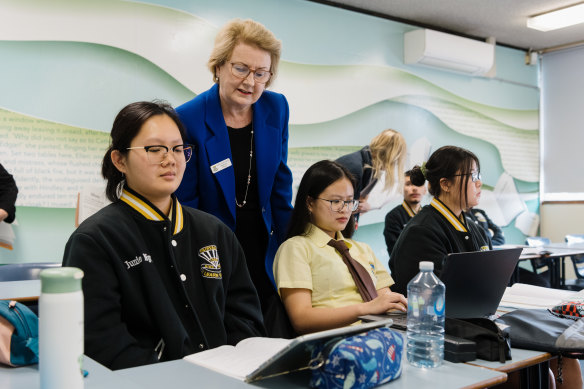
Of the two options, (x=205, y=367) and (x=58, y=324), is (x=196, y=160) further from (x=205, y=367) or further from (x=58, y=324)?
(x=58, y=324)

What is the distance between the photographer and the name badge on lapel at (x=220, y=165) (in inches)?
80.1

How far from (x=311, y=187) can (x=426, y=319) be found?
857 millimetres

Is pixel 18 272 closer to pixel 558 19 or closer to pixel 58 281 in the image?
pixel 58 281

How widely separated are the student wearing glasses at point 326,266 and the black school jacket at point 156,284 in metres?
0.28

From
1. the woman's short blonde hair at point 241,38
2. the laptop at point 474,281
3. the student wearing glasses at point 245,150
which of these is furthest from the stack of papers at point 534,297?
the woman's short blonde hair at point 241,38

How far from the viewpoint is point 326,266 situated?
2.01 metres

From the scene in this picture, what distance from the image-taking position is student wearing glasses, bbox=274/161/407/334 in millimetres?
1870

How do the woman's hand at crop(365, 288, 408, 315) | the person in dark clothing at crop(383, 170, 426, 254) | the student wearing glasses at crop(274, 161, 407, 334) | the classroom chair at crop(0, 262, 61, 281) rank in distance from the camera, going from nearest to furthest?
the woman's hand at crop(365, 288, 408, 315)
the student wearing glasses at crop(274, 161, 407, 334)
the classroom chair at crop(0, 262, 61, 281)
the person in dark clothing at crop(383, 170, 426, 254)

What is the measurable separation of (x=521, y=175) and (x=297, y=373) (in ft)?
Result: 21.8

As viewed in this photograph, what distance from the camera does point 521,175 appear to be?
707 centimetres

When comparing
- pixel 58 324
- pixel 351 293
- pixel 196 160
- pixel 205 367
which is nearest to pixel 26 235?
pixel 196 160

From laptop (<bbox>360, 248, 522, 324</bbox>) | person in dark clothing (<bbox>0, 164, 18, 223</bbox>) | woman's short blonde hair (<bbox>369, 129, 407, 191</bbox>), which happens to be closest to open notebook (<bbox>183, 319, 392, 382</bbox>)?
laptop (<bbox>360, 248, 522, 324</bbox>)

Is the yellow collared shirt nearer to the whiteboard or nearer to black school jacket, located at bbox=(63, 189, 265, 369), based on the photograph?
black school jacket, located at bbox=(63, 189, 265, 369)

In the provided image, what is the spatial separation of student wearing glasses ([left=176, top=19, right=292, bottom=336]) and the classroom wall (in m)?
2.07
